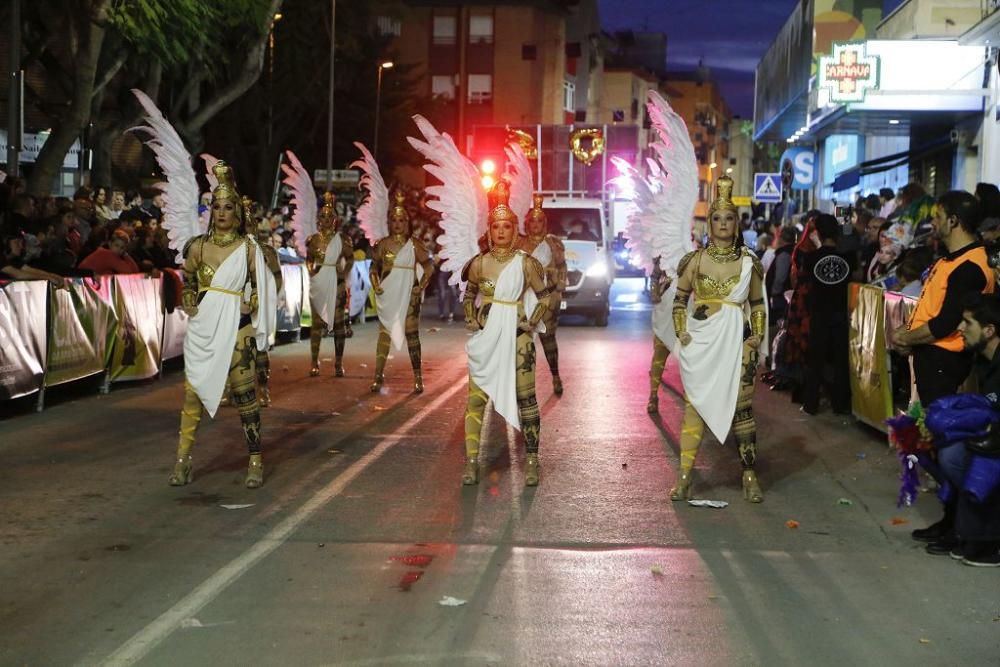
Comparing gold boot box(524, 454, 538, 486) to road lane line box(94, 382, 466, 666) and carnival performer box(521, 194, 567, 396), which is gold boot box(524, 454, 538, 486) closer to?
road lane line box(94, 382, 466, 666)

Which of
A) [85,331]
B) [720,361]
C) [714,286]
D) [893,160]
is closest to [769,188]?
[893,160]

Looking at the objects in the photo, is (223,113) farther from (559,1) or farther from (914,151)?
(559,1)

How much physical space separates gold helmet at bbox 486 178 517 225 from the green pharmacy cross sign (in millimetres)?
15958

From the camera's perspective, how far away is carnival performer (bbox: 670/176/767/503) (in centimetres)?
855

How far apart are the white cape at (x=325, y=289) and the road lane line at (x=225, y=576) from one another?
5.50m

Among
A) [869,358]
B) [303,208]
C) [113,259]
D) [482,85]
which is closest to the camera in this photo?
[869,358]

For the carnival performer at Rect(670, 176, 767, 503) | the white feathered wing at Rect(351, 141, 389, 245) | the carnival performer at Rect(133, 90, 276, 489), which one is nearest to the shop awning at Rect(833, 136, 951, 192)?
the white feathered wing at Rect(351, 141, 389, 245)

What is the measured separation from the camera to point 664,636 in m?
5.73

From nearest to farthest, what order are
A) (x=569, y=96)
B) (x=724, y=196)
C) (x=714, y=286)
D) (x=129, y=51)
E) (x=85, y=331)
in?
(x=724, y=196), (x=714, y=286), (x=85, y=331), (x=129, y=51), (x=569, y=96)

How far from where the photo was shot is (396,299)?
1447cm

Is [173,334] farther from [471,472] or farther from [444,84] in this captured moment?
[444,84]

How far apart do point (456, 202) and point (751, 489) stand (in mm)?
3049

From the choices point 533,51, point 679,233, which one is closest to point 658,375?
point 679,233

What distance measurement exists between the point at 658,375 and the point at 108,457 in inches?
216
